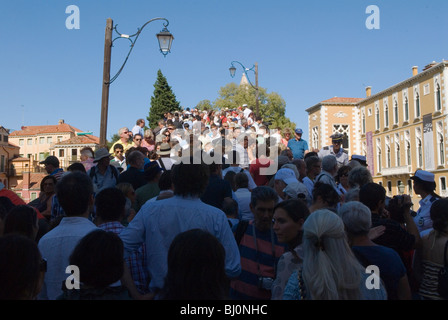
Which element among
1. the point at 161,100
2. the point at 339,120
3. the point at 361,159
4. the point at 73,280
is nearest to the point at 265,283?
the point at 73,280

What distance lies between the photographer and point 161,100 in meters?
78.9

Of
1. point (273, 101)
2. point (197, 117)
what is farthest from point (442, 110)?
point (197, 117)

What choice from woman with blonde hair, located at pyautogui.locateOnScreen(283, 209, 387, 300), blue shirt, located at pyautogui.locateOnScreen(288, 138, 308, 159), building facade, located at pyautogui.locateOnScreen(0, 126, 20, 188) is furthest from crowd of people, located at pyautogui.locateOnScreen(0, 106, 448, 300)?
building facade, located at pyautogui.locateOnScreen(0, 126, 20, 188)

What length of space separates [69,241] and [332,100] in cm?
8019

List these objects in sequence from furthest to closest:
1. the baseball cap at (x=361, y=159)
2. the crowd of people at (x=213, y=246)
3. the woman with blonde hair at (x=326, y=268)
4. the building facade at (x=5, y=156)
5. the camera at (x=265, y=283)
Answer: the building facade at (x=5, y=156)
the baseball cap at (x=361, y=159)
the camera at (x=265, y=283)
the woman with blonde hair at (x=326, y=268)
the crowd of people at (x=213, y=246)

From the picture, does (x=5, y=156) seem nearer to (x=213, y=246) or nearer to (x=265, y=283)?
(x=265, y=283)

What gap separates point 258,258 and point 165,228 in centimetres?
87

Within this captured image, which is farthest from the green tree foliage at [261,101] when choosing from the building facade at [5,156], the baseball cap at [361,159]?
the baseball cap at [361,159]

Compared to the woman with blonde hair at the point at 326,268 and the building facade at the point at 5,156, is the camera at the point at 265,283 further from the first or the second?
the building facade at the point at 5,156

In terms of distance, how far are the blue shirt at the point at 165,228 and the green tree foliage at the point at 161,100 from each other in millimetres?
74742

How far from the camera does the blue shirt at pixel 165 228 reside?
11.5 feet

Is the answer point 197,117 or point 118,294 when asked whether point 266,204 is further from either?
point 197,117

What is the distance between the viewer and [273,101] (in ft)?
240
